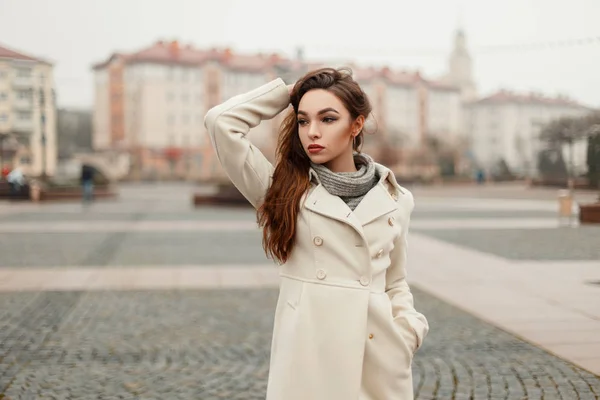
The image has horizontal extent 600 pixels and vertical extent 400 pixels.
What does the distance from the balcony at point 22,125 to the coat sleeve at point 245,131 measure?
16.3 metres

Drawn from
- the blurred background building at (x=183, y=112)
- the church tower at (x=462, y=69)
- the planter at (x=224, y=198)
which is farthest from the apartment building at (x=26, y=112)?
the church tower at (x=462, y=69)

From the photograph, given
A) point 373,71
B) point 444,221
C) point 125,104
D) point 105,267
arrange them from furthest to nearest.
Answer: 1. point 373,71
2. point 125,104
3. point 444,221
4. point 105,267

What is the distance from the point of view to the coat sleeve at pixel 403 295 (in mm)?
2427

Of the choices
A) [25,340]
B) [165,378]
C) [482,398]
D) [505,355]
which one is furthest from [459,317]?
[25,340]

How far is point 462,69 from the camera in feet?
357

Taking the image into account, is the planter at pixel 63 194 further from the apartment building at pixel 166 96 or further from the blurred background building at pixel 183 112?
the apartment building at pixel 166 96

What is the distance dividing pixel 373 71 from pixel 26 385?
85.9 m

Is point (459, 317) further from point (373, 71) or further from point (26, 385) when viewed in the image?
point (373, 71)

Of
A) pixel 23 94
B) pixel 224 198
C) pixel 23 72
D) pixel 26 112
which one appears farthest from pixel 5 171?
pixel 23 72

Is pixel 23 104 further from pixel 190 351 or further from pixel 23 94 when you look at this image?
pixel 190 351

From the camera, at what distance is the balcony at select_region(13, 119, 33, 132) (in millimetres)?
17616

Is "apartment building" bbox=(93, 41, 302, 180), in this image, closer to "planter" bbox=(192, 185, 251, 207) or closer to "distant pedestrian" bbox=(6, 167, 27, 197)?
"distant pedestrian" bbox=(6, 167, 27, 197)

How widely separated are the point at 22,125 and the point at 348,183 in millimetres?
17639

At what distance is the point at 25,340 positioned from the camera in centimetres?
582
